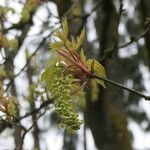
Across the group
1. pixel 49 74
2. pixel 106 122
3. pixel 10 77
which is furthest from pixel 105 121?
pixel 49 74

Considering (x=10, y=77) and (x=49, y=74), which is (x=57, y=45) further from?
(x=10, y=77)

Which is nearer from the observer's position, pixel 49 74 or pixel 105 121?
pixel 49 74

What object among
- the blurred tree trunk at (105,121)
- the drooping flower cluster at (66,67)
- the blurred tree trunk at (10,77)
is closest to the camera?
the drooping flower cluster at (66,67)

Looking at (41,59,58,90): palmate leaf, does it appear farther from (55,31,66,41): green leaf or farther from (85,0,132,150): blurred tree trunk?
(85,0,132,150): blurred tree trunk

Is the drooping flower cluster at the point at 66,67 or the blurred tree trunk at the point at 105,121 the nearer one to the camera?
the drooping flower cluster at the point at 66,67

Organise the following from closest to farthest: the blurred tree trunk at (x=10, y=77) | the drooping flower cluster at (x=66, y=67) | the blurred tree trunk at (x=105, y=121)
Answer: the drooping flower cluster at (x=66, y=67) → the blurred tree trunk at (x=10, y=77) → the blurred tree trunk at (x=105, y=121)

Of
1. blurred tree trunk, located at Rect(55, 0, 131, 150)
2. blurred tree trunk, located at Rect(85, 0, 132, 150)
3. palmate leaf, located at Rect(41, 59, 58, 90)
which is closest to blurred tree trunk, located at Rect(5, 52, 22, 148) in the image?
blurred tree trunk, located at Rect(55, 0, 131, 150)

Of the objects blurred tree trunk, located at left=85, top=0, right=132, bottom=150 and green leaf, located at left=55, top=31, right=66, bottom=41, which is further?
blurred tree trunk, located at left=85, top=0, right=132, bottom=150

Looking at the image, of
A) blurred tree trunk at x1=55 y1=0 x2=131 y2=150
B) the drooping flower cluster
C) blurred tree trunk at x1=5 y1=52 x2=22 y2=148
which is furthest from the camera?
blurred tree trunk at x1=55 y1=0 x2=131 y2=150

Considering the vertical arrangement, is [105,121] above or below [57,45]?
above

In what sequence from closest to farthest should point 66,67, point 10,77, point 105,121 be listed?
point 66,67
point 10,77
point 105,121

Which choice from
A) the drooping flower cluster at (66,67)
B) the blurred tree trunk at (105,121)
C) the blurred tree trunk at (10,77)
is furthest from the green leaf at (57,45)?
the blurred tree trunk at (105,121)

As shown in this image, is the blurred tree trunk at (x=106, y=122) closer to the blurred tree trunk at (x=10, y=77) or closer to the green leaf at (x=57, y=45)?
the blurred tree trunk at (x=10, y=77)
